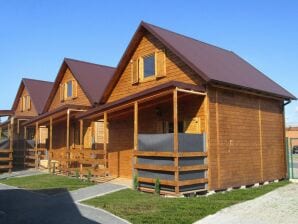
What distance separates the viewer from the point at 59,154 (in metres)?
22.8

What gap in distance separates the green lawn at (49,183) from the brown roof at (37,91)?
12710mm

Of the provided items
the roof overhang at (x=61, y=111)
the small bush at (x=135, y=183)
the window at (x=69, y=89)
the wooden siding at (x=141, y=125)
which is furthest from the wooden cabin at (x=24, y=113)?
the small bush at (x=135, y=183)

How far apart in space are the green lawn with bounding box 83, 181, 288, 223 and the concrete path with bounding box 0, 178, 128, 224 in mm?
485

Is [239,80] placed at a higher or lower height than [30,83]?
lower

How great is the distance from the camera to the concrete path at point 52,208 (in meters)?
9.90

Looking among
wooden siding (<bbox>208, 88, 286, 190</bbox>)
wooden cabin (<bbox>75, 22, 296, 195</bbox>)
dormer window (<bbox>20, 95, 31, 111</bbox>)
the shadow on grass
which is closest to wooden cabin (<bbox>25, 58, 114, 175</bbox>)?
wooden cabin (<bbox>75, 22, 296, 195</bbox>)

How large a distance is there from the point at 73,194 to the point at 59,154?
9.21 m

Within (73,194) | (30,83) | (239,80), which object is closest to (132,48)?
(239,80)

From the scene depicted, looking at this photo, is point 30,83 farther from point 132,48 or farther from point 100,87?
point 132,48

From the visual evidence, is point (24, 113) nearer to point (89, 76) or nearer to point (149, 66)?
point (89, 76)

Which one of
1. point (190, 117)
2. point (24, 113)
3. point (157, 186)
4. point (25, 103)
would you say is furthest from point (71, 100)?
point (157, 186)

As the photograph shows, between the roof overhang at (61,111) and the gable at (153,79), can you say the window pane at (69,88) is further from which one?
the gable at (153,79)

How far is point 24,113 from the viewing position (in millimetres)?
33906

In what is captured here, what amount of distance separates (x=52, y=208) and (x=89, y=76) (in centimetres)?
1455
